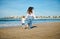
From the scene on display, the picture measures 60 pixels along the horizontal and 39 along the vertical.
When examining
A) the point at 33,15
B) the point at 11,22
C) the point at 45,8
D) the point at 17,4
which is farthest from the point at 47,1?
the point at 11,22

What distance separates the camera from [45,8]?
8.93 ft

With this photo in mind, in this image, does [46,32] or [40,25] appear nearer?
[46,32]

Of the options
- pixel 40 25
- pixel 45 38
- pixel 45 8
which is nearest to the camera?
pixel 45 38

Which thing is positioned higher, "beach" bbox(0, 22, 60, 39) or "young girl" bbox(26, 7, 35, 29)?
"young girl" bbox(26, 7, 35, 29)

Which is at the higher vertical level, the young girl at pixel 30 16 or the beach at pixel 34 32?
the young girl at pixel 30 16

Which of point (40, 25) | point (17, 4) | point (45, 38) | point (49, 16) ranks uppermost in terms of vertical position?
point (17, 4)

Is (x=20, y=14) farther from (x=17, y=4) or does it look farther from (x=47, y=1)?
(x=47, y=1)

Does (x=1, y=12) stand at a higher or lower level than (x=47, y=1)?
lower

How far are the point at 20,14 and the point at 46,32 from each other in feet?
1.87

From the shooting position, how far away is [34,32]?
8.63ft

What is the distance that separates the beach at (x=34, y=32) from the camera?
2541mm

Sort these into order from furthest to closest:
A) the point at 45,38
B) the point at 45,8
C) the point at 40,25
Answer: the point at 40,25
the point at 45,8
the point at 45,38

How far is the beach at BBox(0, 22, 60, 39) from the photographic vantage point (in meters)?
2.54

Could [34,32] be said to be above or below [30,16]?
below
